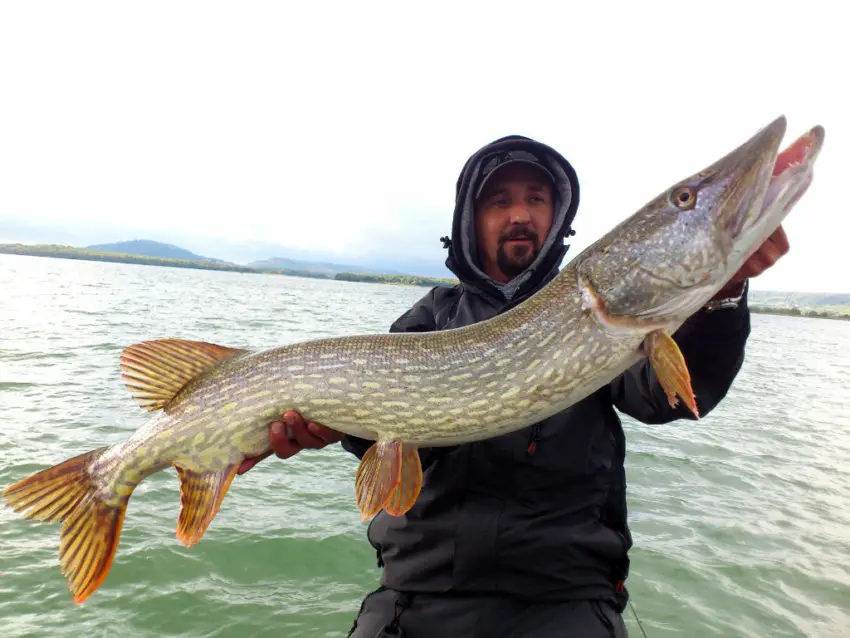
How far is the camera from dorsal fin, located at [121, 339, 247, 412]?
2.35m

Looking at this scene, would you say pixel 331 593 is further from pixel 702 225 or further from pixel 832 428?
pixel 832 428

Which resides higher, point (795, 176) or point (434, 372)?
point (795, 176)

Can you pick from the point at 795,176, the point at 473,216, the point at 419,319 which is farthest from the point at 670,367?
the point at 473,216

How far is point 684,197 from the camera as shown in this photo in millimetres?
1777

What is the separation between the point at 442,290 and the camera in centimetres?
300

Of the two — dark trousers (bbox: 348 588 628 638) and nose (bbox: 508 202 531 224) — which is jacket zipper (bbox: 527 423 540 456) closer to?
dark trousers (bbox: 348 588 628 638)

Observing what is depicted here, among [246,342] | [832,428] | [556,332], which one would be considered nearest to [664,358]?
[556,332]

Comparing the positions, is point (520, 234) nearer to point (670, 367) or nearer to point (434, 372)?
point (434, 372)

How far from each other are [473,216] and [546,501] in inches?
69.8

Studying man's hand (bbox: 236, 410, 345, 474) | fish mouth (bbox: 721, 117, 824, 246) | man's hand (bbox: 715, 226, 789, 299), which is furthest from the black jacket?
man's hand (bbox: 236, 410, 345, 474)

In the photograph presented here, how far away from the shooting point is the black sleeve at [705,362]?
1908mm

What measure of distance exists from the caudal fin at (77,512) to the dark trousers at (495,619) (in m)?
1.20

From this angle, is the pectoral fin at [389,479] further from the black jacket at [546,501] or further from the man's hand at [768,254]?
the man's hand at [768,254]

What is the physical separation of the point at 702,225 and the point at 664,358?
480 millimetres
